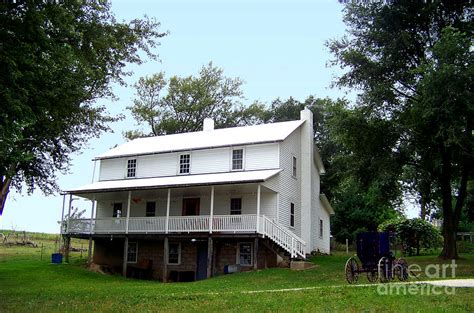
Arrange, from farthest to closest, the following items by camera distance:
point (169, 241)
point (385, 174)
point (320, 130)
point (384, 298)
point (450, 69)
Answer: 1. point (320, 130)
2. point (169, 241)
3. point (385, 174)
4. point (450, 69)
5. point (384, 298)

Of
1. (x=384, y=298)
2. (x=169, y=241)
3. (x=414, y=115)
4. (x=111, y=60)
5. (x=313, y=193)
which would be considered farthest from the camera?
(x=313, y=193)

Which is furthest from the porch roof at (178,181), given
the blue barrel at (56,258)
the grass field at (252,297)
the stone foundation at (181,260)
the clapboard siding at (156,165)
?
the grass field at (252,297)

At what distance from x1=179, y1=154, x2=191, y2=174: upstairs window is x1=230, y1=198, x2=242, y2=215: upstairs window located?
3.73 metres

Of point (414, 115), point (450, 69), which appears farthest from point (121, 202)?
point (450, 69)

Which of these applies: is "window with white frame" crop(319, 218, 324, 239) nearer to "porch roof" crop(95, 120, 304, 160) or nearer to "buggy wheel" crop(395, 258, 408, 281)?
"porch roof" crop(95, 120, 304, 160)

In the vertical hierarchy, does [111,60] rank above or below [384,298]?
above

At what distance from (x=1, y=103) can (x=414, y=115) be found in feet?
59.2

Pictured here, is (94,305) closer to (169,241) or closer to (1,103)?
(1,103)

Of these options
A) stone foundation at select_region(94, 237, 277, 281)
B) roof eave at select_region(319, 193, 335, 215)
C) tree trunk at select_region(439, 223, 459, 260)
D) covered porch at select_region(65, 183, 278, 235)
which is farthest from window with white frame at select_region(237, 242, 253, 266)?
tree trunk at select_region(439, 223, 459, 260)

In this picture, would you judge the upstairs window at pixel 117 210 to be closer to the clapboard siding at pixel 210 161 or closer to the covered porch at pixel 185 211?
the covered porch at pixel 185 211

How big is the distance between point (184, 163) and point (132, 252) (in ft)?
20.9

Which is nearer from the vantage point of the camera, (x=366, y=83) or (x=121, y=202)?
(x=366, y=83)

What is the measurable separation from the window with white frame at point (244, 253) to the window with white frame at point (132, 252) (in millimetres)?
7226

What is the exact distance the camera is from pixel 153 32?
21344 mm
